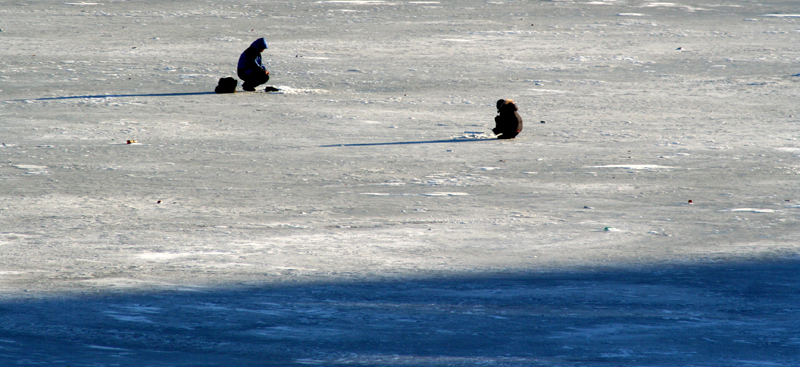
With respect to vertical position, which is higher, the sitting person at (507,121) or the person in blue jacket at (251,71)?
the person in blue jacket at (251,71)

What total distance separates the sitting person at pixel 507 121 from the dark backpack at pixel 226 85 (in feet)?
14.9

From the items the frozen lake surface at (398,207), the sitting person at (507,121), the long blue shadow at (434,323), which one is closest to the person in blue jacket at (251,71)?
the frozen lake surface at (398,207)

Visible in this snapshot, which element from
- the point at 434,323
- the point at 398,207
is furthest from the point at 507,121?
the point at 434,323

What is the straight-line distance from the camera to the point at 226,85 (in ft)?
48.4

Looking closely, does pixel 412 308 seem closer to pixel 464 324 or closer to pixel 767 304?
pixel 464 324

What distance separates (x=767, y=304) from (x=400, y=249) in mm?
2324

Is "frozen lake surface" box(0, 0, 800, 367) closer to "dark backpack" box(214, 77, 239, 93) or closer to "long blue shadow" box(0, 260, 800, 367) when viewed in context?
"long blue shadow" box(0, 260, 800, 367)

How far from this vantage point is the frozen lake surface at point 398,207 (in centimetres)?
530

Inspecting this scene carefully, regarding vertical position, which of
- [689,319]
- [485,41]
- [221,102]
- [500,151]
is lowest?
[689,319]

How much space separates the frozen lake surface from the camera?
17.4ft

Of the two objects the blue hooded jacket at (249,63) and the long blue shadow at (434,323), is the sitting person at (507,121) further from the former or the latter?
the long blue shadow at (434,323)

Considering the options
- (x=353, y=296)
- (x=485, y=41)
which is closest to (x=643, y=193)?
(x=353, y=296)

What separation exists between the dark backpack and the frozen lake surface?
155mm

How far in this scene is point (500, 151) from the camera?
36.1 feet
